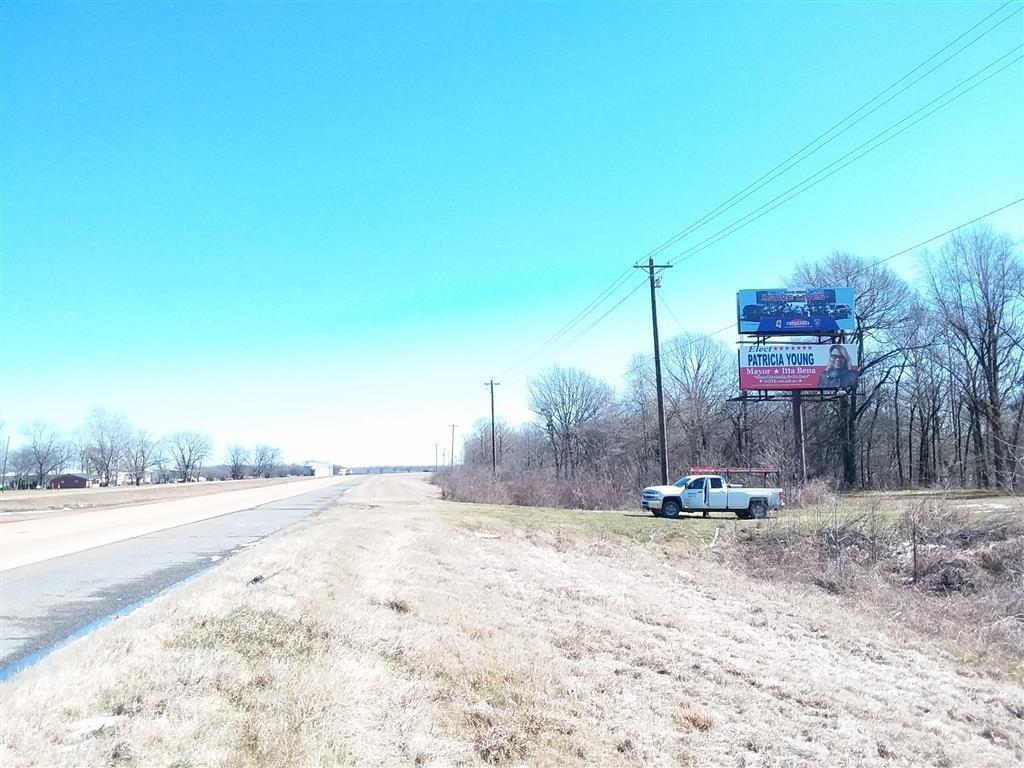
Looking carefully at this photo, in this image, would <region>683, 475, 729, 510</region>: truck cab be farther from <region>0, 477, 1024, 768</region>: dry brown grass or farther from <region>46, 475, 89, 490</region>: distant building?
<region>46, 475, 89, 490</region>: distant building

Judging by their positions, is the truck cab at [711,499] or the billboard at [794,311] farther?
the billboard at [794,311]

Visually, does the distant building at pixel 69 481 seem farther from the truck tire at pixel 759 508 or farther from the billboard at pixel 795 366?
the truck tire at pixel 759 508

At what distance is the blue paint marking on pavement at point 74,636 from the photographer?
7.26m

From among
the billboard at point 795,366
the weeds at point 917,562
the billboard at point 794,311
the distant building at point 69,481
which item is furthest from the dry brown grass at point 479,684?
the distant building at point 69,481

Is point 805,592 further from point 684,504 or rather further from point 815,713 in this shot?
point 684,504

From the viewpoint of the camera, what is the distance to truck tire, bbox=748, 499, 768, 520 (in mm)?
26359

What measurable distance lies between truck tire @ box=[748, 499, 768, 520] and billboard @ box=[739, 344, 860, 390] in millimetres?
13106

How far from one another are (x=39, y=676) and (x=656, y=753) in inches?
224

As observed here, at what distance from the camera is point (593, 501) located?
35781mm

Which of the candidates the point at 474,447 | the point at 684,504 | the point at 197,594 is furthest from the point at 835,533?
the point at 474,447

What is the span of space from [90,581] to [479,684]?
34.9 feet

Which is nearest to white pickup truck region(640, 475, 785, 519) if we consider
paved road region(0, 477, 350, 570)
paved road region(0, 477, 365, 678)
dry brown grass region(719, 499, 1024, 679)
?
dry brown grass region(719, 499, 1024, 679)

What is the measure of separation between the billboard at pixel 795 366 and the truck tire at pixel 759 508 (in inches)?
516

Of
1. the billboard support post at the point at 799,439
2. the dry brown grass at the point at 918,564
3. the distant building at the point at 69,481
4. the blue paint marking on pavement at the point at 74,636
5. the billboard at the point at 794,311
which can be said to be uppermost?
the billboard at the point at 794,311
